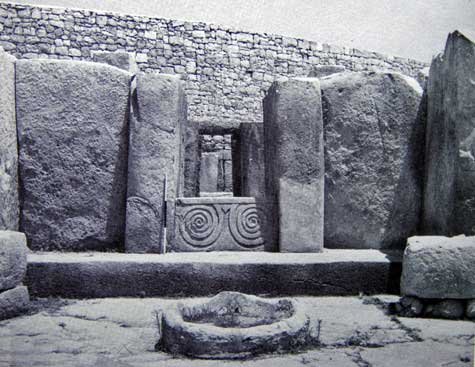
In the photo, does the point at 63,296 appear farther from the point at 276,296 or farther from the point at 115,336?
the point at 276,296

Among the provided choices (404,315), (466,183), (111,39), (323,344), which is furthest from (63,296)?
(111,39)

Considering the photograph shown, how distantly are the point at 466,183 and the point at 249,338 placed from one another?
2084 millimetres

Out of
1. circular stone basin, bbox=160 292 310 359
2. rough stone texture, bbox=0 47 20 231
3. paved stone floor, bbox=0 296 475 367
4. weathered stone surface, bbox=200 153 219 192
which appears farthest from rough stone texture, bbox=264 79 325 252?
weathered stone surface, bbox=200 153 219 192

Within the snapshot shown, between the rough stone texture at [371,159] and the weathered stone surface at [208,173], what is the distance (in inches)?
296

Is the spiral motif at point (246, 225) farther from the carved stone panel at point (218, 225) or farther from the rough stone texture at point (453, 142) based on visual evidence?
the rough stone texture at point (453, 142)

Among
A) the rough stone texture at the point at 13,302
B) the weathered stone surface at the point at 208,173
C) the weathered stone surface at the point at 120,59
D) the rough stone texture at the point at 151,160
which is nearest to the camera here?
the rough stone texture at the point at 13,302

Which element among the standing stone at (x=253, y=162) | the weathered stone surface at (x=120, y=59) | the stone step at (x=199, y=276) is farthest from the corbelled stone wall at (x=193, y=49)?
the stone step at (x=199, y=276)

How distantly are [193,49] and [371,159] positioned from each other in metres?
10.5

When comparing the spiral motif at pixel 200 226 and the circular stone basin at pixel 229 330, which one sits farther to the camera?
the spiral motif at pixel 200 226

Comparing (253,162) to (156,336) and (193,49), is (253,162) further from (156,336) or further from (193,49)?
(193,49)

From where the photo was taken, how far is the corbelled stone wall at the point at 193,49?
1181 cm

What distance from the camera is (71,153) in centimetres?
384

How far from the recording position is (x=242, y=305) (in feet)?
8.80

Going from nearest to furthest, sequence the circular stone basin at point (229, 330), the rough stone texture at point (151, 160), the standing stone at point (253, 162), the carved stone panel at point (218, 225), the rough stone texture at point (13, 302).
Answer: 1. the circular stone basin at point (229, 330)
2. the rough stone texture at point (13, 302)
3. the rough stone texture at point (151, 160)
4. the carved stone panel at point (218, 225)
5. the standing stone at point (253, 162)
